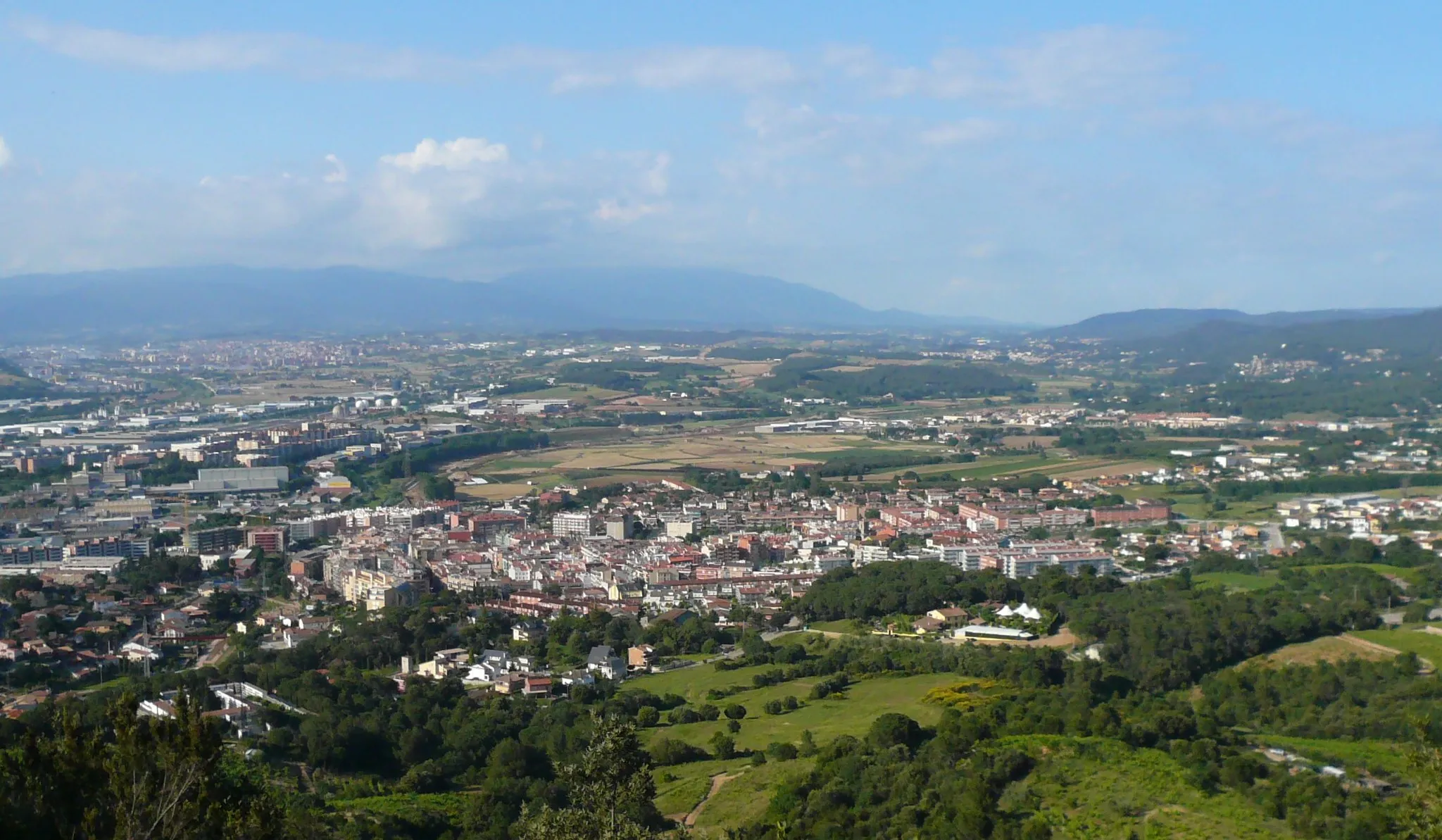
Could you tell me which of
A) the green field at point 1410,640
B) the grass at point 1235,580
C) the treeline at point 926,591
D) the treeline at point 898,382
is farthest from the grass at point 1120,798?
the treeline at point 898,382

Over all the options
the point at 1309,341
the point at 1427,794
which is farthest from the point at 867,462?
the point at 1309,341

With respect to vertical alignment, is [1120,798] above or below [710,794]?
above

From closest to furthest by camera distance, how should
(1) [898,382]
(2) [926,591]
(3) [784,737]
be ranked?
(3) [784,737] < (2) [926,591] < (1) [898,382]

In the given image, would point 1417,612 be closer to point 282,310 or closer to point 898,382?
point 898,382

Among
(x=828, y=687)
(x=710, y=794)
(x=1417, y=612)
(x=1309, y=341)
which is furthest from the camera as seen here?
(x=1309, y=341)

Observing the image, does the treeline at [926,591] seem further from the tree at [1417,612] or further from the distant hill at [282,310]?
the distant hill at [282,310]
